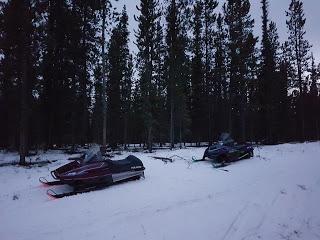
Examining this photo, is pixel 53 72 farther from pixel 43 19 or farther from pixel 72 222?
pixel 72 222

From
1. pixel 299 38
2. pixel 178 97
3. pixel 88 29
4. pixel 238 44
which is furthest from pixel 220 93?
pixel 88 29

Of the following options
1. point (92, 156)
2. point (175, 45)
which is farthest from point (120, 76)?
point (92, 156)

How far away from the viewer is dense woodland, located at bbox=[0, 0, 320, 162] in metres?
21.0

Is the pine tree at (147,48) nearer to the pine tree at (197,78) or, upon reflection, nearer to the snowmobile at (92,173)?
the pine tree at (197,78)

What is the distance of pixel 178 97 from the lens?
118 feet

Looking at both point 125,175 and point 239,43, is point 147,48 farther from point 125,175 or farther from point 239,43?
point 125,175

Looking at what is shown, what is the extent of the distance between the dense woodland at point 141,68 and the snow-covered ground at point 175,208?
969 centimetres

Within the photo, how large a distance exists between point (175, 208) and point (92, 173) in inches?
136

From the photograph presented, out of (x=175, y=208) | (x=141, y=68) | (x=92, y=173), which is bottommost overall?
(x=175, y=208)

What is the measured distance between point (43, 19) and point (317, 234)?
19490mm

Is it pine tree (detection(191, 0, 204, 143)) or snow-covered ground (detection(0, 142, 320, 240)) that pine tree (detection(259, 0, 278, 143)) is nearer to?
pine tree (detection(191, 0, 204, 143))

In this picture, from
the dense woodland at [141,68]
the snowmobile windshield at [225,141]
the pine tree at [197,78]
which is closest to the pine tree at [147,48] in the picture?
the dense woodland at [141,68]

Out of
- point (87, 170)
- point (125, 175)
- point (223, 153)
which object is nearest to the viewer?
point (87, 170)

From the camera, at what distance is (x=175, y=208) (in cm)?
864
